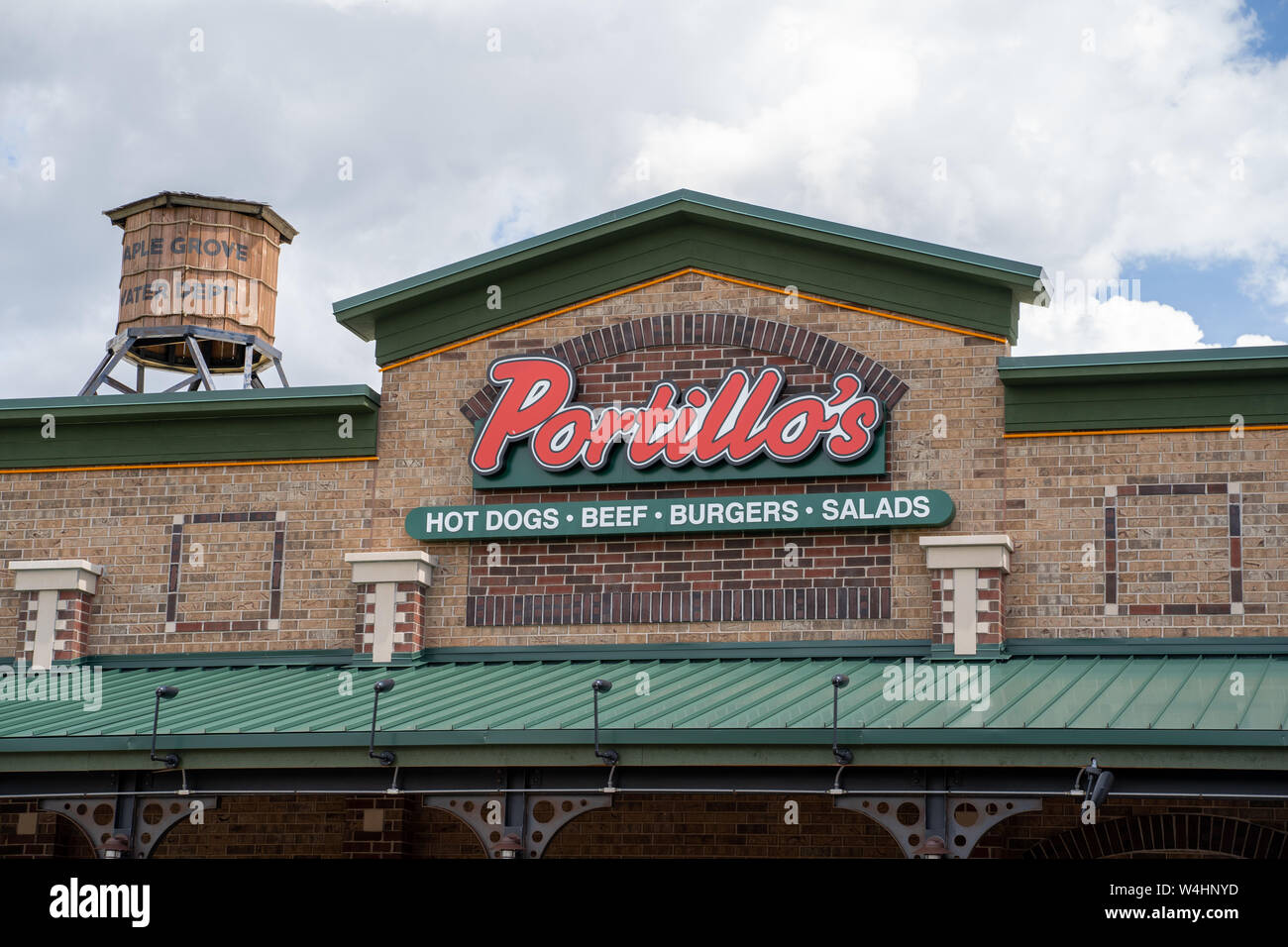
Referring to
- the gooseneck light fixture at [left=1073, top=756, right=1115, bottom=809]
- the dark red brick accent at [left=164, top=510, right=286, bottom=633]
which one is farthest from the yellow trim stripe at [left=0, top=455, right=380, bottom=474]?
the gooseneck light fixture at [left=1073, top=756, right=1115, bottom=809]

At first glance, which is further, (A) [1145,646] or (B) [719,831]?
(B) [719,831]

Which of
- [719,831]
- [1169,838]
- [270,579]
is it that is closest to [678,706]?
[719,831]

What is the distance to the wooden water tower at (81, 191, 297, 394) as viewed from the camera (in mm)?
26359

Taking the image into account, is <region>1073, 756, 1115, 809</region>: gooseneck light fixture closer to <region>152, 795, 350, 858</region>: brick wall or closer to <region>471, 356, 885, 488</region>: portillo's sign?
<region>471, 356, 885, 488</region>: portillo's sign

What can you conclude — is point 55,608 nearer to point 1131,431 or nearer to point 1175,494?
point 1131,431

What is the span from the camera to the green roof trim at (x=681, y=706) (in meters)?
14.7

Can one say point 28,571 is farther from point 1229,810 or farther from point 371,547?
point 1229,810

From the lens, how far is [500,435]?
2005 cm

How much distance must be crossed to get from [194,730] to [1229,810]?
10.8 m

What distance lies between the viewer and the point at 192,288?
86.9 feet

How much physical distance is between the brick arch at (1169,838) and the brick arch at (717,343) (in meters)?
5.37

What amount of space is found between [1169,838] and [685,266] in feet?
28.8

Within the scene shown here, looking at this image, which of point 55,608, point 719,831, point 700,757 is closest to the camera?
point 700,757

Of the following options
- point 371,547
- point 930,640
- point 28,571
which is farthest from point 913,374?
point 28,571
